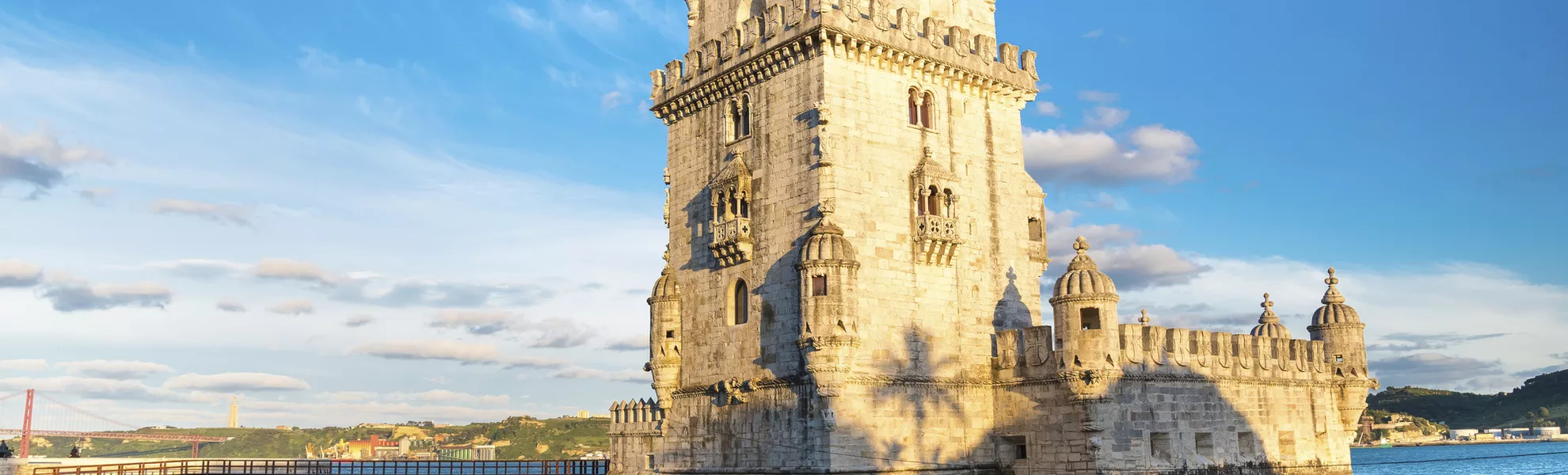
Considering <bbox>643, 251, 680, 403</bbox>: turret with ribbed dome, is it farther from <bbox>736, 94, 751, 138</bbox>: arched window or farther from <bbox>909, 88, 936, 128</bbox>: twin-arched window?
<bbox>909, 88, 936, 128</bbox>: twin-arched window

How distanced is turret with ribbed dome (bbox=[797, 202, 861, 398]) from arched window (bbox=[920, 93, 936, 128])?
20.7 feet

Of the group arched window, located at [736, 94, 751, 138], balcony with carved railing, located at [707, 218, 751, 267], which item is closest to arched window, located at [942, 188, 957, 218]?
balcony with carved railing, located at [707, 218, 751, 267]

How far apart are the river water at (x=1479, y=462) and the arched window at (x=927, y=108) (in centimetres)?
10002

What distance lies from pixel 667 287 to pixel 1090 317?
13872 mm

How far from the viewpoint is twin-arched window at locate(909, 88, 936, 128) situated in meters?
37.9

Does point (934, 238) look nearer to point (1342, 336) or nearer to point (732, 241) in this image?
point (732, 241)

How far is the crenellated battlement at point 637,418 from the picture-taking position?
40.8m

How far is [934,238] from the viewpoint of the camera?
36062 millimetres

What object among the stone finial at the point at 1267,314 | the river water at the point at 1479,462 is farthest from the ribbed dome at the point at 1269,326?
the river water at the point at 1479,462

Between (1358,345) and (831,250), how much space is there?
893 inches

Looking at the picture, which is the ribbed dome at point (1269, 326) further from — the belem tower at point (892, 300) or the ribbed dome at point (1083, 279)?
the ribbed dome at point (1083, 279)

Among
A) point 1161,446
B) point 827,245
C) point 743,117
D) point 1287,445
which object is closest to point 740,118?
point 743,117

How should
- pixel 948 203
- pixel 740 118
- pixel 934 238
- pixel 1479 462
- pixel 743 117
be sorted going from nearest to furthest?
pixel 934 238, pixel 948 203, pixel 743 117, pixel 740 118, pixel 1479 462

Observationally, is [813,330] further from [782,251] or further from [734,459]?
[734,459]
